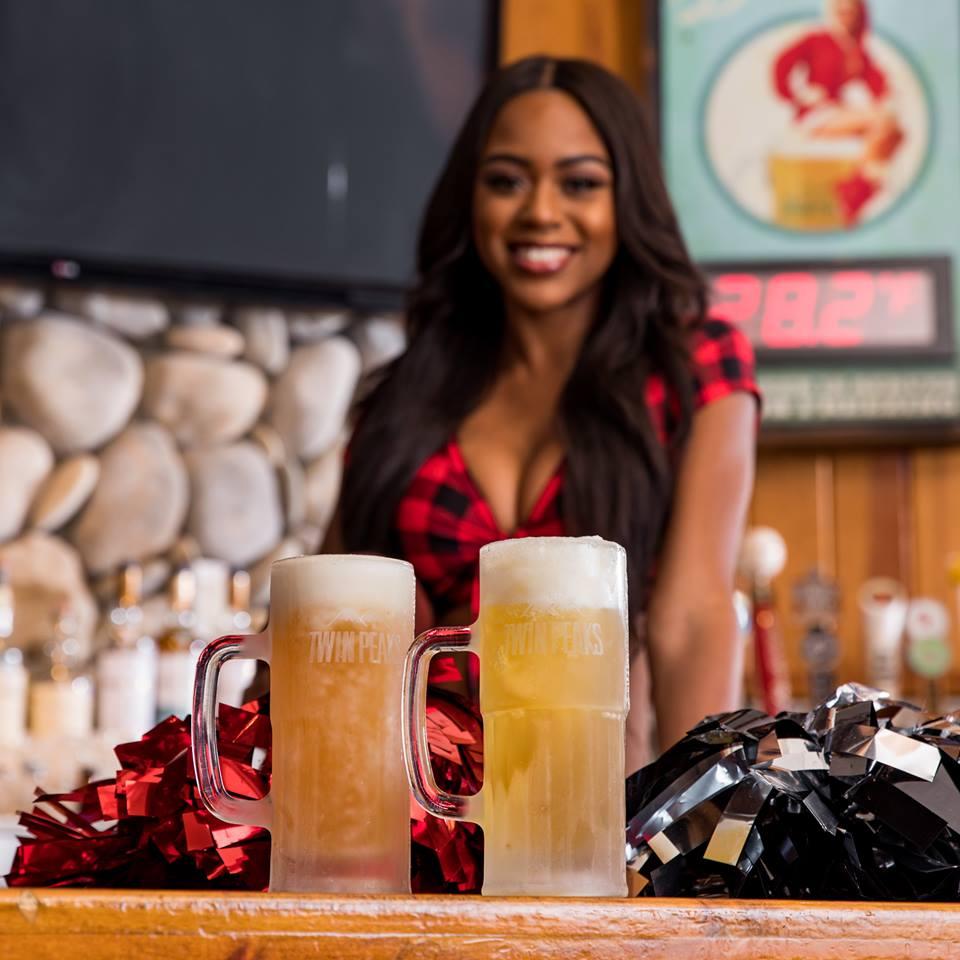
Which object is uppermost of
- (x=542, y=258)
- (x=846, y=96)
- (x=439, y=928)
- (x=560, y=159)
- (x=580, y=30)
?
(x=580, y=30)

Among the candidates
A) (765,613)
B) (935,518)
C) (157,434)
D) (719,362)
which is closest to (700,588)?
(719,362)

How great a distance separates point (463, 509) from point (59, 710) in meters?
1.17

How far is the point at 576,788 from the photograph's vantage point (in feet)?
1.66

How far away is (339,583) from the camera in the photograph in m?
0.54

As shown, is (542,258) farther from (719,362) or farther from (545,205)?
(719,362)

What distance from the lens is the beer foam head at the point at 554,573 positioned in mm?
517

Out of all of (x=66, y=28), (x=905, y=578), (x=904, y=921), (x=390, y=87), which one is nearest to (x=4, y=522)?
(x=66, y=28)

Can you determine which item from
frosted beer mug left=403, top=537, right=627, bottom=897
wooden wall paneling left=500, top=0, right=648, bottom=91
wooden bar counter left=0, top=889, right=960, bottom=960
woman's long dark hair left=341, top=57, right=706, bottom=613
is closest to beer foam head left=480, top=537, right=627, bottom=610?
frosted beer mug left=403, top=537, right=627, bottom=897

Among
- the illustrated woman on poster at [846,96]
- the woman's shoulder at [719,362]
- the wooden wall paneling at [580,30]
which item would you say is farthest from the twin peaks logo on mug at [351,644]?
the wooden wall paneling at [580,30]

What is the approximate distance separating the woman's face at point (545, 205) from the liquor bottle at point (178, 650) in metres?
1.11

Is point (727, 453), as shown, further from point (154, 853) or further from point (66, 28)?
point (66, 28)

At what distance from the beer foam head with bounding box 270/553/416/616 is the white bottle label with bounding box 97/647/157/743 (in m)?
1.91

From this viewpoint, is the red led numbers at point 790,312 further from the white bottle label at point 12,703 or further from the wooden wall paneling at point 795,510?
the white bottle label at point 12,703

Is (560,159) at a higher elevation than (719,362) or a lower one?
higher
